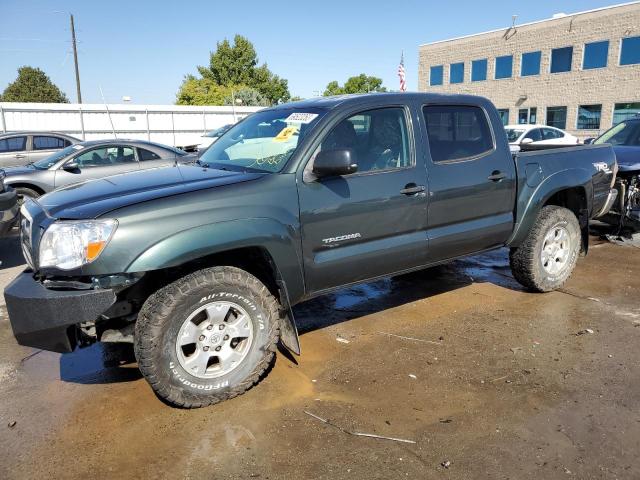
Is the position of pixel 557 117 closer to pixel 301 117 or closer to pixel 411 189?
pixel 411 189

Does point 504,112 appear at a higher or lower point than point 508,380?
higher

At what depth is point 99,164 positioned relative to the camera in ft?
30.5

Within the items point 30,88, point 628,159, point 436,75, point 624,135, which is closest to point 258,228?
point 628,159

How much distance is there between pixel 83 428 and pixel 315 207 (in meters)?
1.94

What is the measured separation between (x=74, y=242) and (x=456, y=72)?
122ft

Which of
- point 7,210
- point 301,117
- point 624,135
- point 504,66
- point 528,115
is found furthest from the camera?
point 504,66

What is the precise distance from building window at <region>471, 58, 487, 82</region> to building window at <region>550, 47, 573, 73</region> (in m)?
4.71

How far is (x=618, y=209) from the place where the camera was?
698cm

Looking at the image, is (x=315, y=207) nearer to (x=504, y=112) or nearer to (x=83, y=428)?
(x=83, y=428)

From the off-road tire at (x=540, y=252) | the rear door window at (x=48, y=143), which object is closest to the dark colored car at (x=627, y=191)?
the off-road tire at (x=540, y=252)

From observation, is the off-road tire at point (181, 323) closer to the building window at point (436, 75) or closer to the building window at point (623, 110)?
the building window at point (623, 110)

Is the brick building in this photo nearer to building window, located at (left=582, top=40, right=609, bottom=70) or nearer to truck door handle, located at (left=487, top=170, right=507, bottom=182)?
building window, located at (left=582, top=40, right=609, bottom=70)

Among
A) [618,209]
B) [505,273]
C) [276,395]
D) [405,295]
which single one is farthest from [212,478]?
[618,209]

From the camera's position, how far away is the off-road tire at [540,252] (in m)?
4.89
